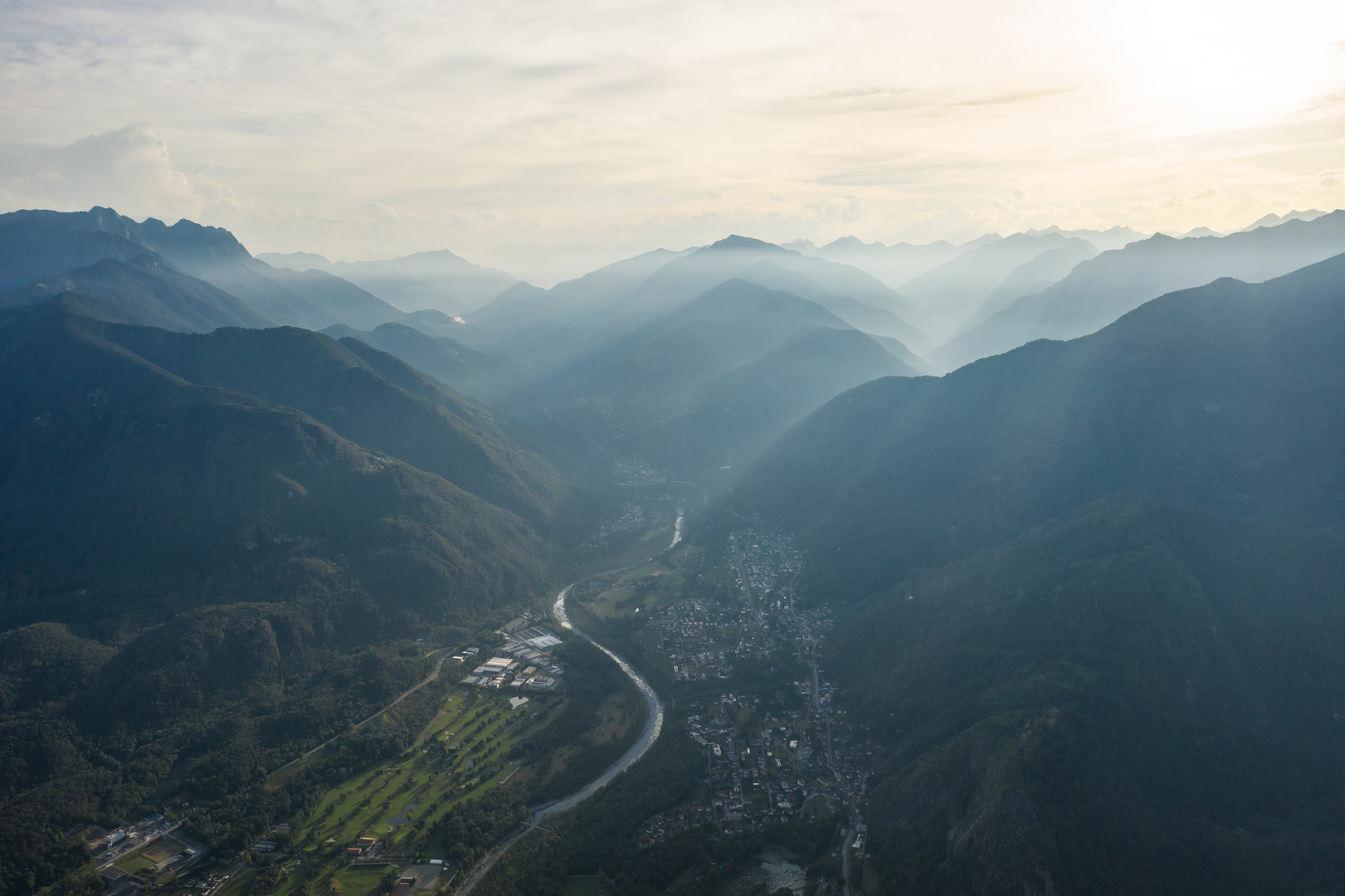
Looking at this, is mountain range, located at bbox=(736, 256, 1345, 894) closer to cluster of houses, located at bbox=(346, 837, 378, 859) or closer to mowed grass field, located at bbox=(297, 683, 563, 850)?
mowed grass field, located at bbox=(297, 683, 563, 850)

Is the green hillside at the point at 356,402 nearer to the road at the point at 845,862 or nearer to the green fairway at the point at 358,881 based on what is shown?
the green fairway at the point at 358,881

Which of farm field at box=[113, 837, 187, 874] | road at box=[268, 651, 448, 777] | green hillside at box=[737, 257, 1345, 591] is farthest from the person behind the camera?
green hillside at box=[737, 257, 1345, 591]

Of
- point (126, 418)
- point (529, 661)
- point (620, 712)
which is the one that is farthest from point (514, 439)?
point (620, 712)

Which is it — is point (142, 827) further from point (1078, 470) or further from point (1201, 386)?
point (1201, 386)

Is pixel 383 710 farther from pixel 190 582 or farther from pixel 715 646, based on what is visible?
pixel 715 646

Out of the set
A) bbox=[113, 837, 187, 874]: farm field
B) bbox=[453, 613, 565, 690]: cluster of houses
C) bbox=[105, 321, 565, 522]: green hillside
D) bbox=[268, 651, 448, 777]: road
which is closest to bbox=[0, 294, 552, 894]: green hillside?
bbox=[268, 651, 448, 777]: road

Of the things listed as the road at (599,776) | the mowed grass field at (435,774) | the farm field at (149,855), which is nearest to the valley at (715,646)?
the farm field at (149,855)
